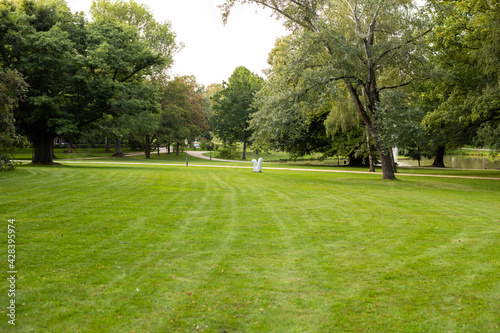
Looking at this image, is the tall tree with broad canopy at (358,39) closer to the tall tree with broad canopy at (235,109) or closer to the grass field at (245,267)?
the grass field at (245,267)

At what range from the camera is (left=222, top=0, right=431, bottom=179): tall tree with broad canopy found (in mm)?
18031

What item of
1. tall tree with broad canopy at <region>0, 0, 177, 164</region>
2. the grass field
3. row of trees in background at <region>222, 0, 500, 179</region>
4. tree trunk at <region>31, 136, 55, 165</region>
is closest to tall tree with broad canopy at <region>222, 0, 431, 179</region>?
row of trees in background at <region>222, 0, 500, 179</region>

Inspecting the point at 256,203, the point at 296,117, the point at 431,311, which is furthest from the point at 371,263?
the point at 296,117

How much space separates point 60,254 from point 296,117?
1383 cm

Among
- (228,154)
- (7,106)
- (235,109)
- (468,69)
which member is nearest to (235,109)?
(235,109)

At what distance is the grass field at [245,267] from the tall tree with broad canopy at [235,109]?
152ft

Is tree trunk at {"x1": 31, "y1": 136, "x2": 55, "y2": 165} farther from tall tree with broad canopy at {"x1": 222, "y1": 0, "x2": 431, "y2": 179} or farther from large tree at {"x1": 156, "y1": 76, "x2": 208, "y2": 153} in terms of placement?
large tree at {"x1": 156, "y1": 76, "x2": 208, "y2": 153}

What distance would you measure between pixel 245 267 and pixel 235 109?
2013 inches

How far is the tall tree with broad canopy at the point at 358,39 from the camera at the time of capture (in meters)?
18.0

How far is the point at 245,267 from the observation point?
5668mm

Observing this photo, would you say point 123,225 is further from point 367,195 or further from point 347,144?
point 347,144

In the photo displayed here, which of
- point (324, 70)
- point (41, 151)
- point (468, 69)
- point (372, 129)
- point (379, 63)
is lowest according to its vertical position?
point (41, 151)

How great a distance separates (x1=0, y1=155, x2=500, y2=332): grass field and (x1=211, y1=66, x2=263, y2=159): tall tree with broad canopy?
4622 centimetres

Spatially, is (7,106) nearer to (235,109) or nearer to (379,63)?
(379,63)
